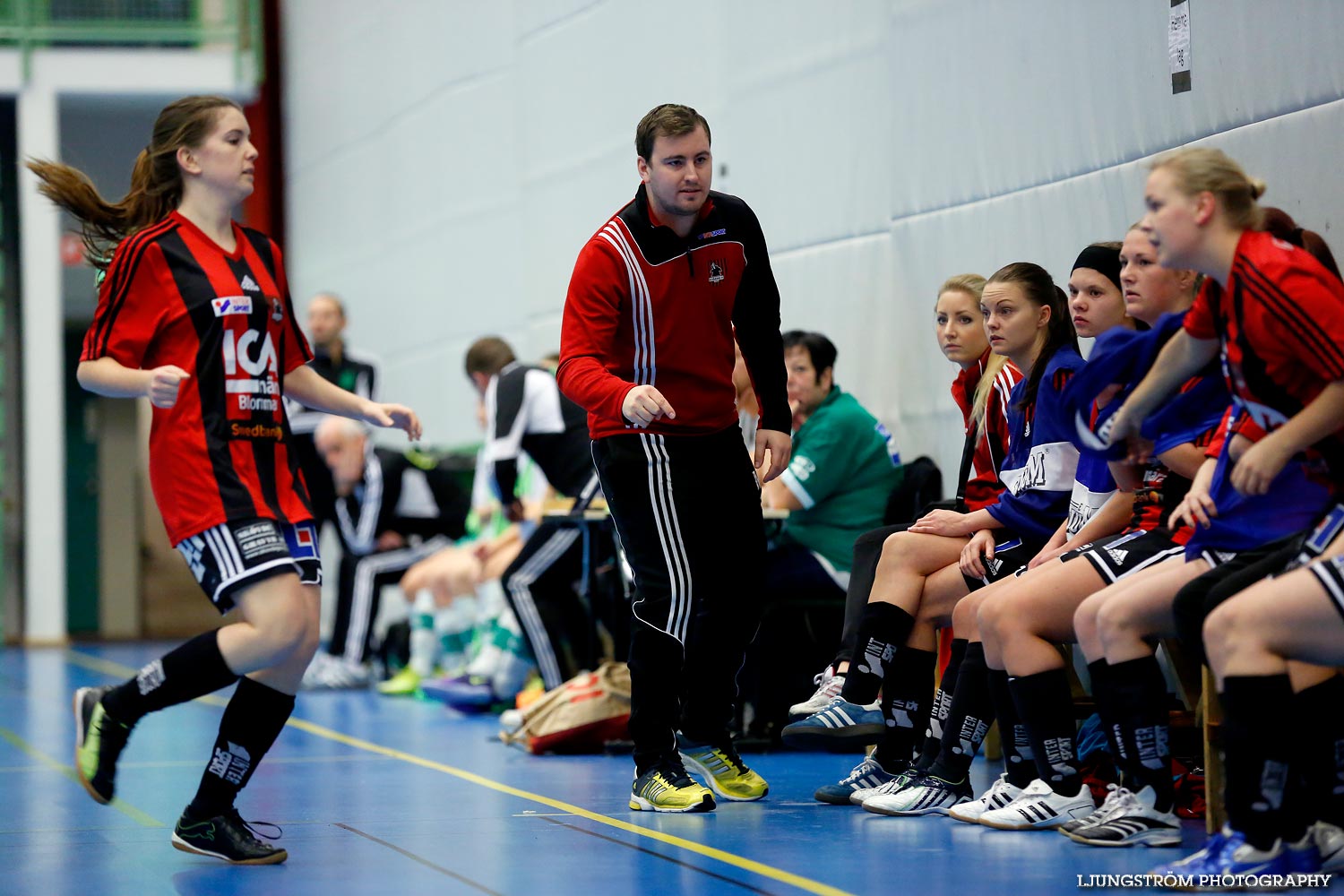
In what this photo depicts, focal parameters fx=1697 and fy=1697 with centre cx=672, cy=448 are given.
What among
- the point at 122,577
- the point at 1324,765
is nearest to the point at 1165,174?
the point at 1324,765

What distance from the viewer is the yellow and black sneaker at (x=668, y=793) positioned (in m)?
4.09

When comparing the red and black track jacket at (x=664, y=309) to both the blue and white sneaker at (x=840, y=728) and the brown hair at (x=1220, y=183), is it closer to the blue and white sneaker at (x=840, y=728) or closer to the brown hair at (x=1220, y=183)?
the blue and white sneaker at (x=840, y=728)

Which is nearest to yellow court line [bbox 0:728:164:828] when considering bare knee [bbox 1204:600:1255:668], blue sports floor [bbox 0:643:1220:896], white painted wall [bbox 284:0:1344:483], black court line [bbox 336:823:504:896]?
blue sports floor [bbox 0:643:1220:896]

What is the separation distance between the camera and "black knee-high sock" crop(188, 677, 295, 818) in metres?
3.54

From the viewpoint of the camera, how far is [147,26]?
12.7 metres

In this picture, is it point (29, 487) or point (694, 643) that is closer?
point (694, 643)

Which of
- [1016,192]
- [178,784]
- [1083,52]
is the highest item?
[1083,52]

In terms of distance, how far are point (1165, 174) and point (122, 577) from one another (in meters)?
13.1

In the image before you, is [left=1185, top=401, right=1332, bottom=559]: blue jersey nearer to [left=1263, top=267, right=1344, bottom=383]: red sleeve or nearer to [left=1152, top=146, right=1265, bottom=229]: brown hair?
[left=1263, top=267, right=1344, bottom=383]: red sleeve

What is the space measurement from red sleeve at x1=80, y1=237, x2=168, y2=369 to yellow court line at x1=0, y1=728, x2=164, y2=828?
4.14ft

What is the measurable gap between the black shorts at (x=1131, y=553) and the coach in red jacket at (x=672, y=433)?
35.7 inches

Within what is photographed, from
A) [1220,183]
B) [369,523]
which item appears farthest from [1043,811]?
[369,523]

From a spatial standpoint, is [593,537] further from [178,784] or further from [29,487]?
[29,487]

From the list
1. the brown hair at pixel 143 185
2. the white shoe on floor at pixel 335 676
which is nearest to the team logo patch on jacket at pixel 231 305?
the brown hair at pixel 143 185
